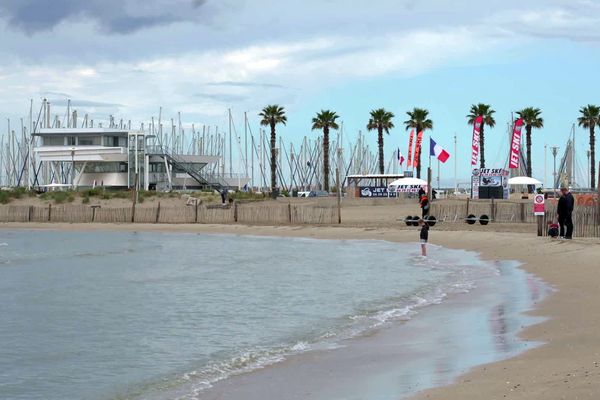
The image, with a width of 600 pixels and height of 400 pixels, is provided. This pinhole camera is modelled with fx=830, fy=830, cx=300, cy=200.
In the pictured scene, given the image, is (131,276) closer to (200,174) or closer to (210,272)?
(210,272)

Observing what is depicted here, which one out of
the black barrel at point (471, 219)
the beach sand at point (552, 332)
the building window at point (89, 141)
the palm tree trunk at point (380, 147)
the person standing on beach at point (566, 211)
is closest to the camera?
the beach sand at point (552, 332)

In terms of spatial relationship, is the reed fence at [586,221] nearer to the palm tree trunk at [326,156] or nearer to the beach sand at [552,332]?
the beach sand at [552,332]

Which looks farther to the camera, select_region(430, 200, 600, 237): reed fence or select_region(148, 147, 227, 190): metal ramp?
select_region(148, 147, 227, 190): metal ramp

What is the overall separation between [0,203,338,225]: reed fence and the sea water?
39.2 ft

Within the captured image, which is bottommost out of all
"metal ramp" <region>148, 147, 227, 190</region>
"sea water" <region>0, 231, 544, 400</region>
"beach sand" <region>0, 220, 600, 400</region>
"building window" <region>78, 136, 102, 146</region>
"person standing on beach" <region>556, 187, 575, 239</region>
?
"sea water" <region>0, 231, 544, 400</region>

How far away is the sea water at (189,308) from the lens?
409 inches

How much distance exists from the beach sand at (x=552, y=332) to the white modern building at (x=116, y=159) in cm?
4962

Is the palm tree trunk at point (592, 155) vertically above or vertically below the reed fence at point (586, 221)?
above

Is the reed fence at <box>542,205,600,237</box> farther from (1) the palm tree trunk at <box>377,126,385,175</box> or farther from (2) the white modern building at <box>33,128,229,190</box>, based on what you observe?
(2) the white modern building at <box>33,128,229,190</box>

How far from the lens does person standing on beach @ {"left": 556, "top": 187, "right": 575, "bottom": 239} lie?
24016mm

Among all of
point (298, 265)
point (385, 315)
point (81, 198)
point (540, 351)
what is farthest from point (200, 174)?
point (540, 351)

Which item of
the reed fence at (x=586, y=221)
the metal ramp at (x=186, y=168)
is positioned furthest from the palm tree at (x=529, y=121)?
the reed fence at (x=586, y=221)

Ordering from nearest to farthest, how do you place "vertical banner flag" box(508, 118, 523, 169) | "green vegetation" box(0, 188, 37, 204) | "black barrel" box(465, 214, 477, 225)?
"black barrel" box(465, 214, 477, 225)
"vertical banner flag" box(508, 118, 523, 169)
"green vegetation" box(0, 188, 37, 204)

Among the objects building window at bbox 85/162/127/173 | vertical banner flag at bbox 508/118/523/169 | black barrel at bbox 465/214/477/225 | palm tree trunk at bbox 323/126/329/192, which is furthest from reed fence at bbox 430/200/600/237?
building window at bbox 85/162/127/173
